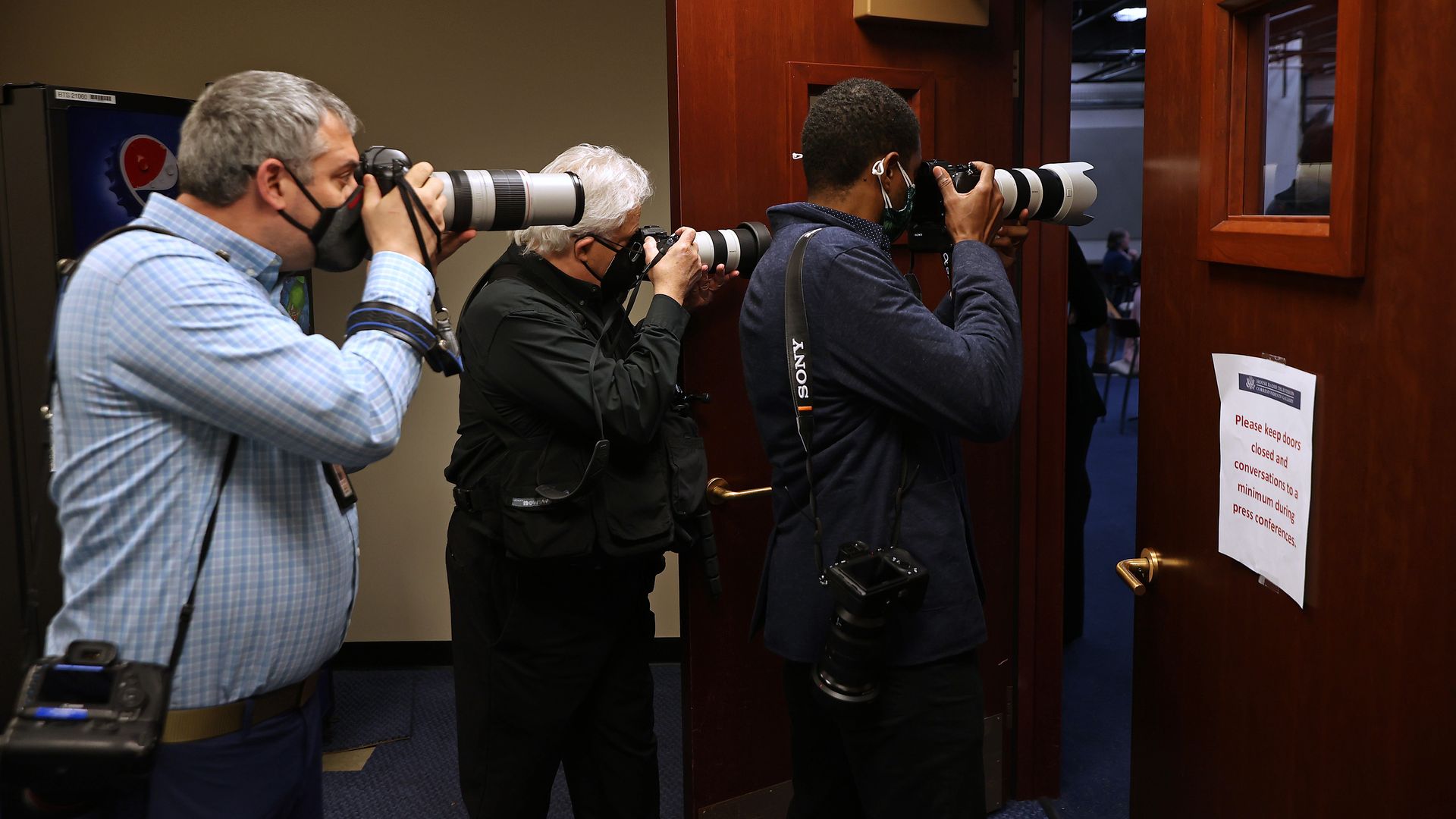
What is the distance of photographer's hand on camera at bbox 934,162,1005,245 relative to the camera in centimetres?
147

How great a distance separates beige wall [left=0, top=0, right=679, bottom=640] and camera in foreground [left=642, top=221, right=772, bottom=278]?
3.95 feet

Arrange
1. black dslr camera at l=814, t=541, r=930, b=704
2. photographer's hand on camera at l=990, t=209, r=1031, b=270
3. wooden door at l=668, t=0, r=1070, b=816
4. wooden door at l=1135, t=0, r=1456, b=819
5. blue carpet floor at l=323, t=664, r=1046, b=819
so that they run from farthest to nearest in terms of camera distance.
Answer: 1. blue carpet floor at l=323, t=664, r=1046, b=819
2. wooden door at l=668, t=0, r=1070, b=816
3. photographer's hand on camera at l=990, t=209, r=1031, b=270
4. black dslr camera at l=814, t=541, r=930, b=704
5. wooden door at l=1135, t=0, r=1456, b=819

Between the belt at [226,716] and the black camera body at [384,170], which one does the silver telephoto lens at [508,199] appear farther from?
the belt at [226,716]

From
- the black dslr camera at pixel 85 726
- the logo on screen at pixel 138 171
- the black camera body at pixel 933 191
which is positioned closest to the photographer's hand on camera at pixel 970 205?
the black camera body at pixel 933 191

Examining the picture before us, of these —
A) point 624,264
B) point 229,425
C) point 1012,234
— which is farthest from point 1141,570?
point 229,425

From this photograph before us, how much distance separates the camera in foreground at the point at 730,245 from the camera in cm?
176

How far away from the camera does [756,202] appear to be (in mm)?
1911

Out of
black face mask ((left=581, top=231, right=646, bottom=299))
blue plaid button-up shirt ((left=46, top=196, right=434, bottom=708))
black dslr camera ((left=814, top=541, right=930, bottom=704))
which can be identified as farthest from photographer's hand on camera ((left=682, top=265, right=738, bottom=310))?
blue plaid button-up shirt ((left=46, top=196, right=434, bottom=708))

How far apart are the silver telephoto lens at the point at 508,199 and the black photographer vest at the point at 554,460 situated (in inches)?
11.4

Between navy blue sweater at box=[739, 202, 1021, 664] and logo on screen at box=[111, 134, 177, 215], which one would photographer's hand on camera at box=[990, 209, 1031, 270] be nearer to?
navy blue sweater at box=[739, 202, 1021, 664]

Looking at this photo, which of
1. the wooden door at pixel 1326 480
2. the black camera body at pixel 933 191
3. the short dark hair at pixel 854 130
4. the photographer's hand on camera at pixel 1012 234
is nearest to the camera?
the wooden door at pixel 1326 480

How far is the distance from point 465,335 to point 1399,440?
4.42 ft

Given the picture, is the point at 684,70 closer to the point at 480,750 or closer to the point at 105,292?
the point at 105,292

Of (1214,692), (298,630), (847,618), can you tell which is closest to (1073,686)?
(1214,692)
